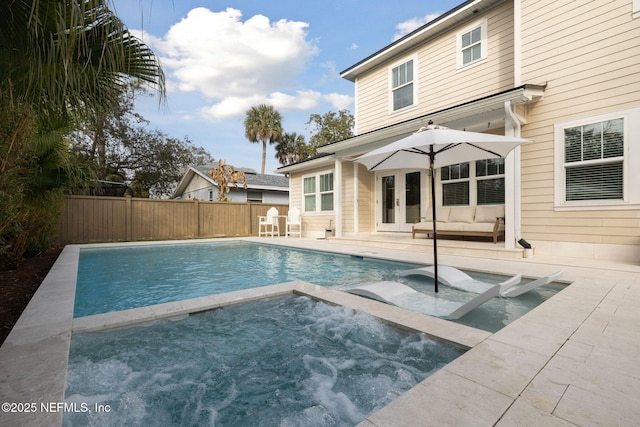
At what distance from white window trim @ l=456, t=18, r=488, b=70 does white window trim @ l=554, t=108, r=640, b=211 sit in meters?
2.93

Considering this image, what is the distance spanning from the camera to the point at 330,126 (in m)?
21.1

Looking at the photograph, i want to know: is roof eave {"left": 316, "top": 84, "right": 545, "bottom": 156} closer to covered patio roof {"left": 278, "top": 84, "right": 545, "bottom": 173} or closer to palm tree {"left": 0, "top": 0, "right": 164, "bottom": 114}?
covered patio roof {"left": 278, "top": 84, "right": 545, "bottom": 173}

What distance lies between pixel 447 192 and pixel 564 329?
6222 mm

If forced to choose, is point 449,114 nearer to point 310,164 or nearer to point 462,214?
point 462,214

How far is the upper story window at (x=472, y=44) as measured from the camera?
7.56 meters

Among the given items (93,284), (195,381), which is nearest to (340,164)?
(93,284)

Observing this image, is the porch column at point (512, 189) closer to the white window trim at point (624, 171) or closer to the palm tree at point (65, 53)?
the white window trim at point (624, 171)

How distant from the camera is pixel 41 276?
4.86 meters

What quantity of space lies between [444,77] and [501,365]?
835 cm

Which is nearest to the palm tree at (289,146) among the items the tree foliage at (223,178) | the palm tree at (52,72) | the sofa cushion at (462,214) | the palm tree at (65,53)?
the tree foliage at (223,178)

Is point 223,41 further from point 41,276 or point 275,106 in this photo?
point 275,106

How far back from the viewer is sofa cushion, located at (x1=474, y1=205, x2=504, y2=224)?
6945mm

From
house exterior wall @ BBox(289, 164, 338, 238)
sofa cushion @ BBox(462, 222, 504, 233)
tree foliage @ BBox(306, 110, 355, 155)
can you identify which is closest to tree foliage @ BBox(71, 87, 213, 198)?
tree foliage @ BBox(306, 110, 355, 155)

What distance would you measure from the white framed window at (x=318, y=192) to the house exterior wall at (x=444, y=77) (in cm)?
212
